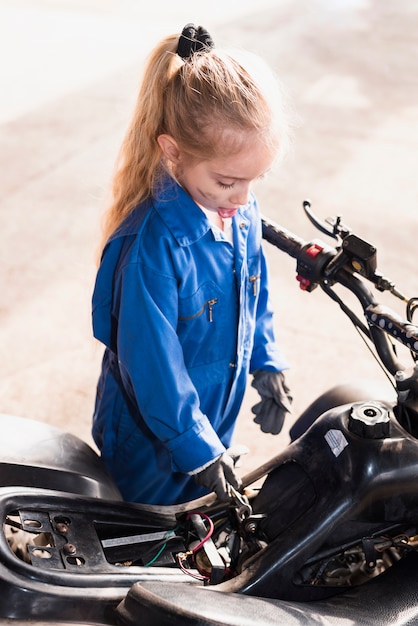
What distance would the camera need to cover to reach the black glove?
1567 millimetres

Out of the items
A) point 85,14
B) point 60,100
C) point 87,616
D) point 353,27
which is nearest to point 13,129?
point 60,100

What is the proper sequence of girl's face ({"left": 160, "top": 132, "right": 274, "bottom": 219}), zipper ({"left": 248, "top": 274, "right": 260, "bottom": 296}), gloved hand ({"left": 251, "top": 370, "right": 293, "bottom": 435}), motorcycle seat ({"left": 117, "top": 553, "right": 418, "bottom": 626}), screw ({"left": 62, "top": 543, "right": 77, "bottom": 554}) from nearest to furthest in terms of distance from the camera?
1. motorcycle seat ({"left": 117, "top": 553, "right": 418, "bottom": 626})
2. screw ({"left": 62, "top": 543, "right": 77, "bottom": 554})
3. girl's face ({"left": 160, "top": 132, "right": 274, "bottom": 219})
4. zipper ({"left": 248, "top": 274, "right": 260, "bottom": 296})
5. gloved hand ({"left": 251, "top": 370, "right": 293, "bottom": 435})

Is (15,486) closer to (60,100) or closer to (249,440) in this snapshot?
(249,440)

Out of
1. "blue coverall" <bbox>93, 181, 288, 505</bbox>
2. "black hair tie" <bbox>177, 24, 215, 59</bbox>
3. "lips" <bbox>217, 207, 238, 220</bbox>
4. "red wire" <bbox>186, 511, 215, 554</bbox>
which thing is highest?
"black hair tie" <bbox>177, 24, 215, 59</bbox>

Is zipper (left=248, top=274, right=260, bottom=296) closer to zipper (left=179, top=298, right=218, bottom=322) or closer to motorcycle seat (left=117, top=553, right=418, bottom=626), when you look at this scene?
zipper (left=179, top=298, right=218, bottom=322)

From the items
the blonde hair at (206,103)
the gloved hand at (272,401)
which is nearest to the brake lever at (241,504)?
the gloved hand at (272,401)

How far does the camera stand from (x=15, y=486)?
5.11 feet

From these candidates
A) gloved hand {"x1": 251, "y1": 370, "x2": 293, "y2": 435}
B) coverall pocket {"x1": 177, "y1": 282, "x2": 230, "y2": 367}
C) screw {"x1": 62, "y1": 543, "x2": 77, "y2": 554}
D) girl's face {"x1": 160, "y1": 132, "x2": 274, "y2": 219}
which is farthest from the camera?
gloved hand {"x1": 251, "y1": 370, "x2": 293, "y2": 435}

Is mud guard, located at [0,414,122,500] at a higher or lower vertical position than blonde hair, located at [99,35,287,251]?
lower

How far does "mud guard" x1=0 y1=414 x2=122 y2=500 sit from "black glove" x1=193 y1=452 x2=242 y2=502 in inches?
8.3

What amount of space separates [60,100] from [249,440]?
3.31 metres

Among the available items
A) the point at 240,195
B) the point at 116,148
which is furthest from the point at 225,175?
the point at 116,148

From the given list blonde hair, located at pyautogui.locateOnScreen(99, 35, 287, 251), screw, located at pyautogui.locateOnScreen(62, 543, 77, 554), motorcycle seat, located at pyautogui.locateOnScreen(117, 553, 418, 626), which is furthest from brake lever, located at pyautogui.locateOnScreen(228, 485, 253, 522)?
blonde hair, located at pyautogui.locateOnScreen(99, 35, 287, 251)

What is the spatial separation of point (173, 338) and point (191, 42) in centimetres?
55
